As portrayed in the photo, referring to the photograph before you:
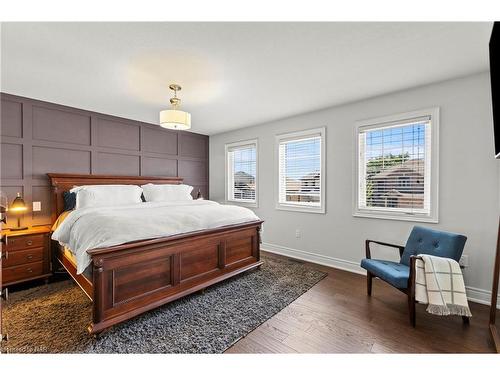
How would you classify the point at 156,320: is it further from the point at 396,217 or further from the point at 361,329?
Answer: the point at 396,217

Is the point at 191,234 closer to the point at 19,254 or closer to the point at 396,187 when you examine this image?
the point at 19,254

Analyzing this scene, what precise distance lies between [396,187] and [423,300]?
1445 millimetres

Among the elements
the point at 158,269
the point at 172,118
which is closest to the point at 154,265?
the point at 158,269

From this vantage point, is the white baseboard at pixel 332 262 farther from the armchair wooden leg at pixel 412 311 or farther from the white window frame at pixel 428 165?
the armchair wooden leg at pixel 412 311

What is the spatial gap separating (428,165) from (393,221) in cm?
78

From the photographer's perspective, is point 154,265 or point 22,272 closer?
point 154,265

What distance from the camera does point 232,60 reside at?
7.02ft

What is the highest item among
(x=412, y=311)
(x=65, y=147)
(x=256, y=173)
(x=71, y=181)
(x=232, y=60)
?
(x=232, y=60)

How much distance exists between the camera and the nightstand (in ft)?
8.61

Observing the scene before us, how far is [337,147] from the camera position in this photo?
3.44 meters

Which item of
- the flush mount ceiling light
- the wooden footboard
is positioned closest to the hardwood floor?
the wooden footboard

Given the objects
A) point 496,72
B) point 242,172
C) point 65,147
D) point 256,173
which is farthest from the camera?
point 242,172
